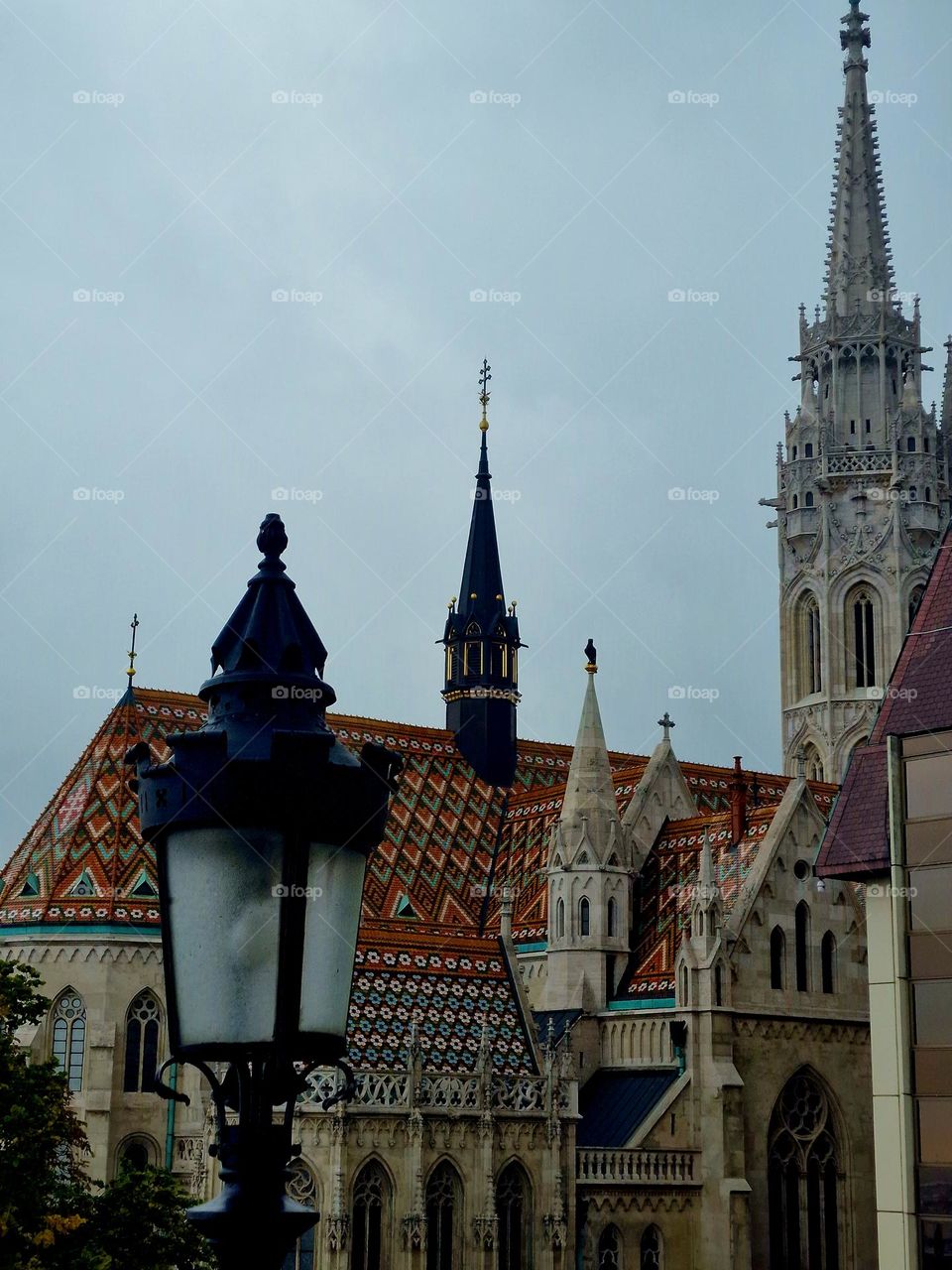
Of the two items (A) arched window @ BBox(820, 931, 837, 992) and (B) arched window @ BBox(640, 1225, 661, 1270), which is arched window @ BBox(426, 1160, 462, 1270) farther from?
(A) arched window @ BBox(820, 931, 837, 992)

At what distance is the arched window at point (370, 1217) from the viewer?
36.5 meters

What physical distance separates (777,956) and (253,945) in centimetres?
3957

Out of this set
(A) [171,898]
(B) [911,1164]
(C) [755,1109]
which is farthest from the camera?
(C) [755,1109]

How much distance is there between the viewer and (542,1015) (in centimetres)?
4528

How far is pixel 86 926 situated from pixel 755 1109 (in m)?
15.9

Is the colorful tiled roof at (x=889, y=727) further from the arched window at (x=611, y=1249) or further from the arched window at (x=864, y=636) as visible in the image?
the arched window at (x=864, y=636)

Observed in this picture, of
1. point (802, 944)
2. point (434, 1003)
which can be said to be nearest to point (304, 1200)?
point (434, 1003)

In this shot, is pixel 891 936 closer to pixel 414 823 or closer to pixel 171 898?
pixel 414 823

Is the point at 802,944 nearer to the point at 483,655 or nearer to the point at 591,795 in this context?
the point at 591,795

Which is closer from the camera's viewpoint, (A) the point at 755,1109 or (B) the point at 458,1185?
(B) the point at 458,1185

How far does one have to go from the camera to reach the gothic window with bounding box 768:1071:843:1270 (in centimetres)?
4247

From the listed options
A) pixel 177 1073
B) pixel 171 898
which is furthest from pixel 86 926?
pixel 171 898

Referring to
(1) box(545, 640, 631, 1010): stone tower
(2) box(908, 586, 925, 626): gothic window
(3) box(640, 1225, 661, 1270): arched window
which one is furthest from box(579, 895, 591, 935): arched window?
(2) box(908, 586, 925, 626): gothic window

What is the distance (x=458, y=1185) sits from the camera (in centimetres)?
3816
